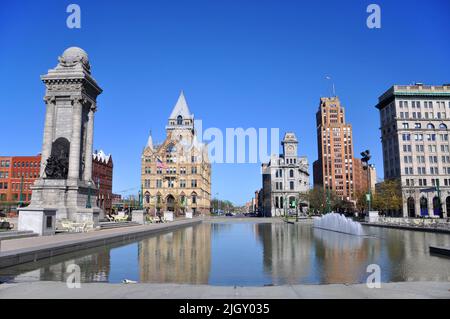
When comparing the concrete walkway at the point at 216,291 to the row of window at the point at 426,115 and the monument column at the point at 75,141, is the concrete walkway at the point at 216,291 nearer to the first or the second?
the monument column at the point at 75,141

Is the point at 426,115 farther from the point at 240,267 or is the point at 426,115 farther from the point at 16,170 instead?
the point at 16,170

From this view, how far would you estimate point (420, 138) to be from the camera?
4067 inches

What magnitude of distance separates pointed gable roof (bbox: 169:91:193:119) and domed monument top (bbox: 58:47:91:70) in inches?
4065

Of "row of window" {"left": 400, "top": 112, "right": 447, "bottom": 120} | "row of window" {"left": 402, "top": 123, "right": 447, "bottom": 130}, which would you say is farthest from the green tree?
"row of window" {"left": 400, "top": 112, "right": 447, "bottom": 120}

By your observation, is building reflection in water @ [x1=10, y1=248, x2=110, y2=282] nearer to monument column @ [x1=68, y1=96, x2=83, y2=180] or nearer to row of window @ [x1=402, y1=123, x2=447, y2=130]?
monument column @ [x1=68, y1=96, x2=83, y2=180]

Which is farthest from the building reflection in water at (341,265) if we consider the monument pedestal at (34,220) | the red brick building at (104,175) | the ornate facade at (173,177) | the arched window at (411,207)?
the red brick building at (104,175)

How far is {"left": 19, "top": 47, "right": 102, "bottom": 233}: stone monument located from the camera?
37.2 metres

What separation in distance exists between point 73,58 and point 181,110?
107 m

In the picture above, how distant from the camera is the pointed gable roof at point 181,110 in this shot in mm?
147375

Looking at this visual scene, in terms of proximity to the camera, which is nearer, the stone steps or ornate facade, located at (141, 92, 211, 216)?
the stone steps
